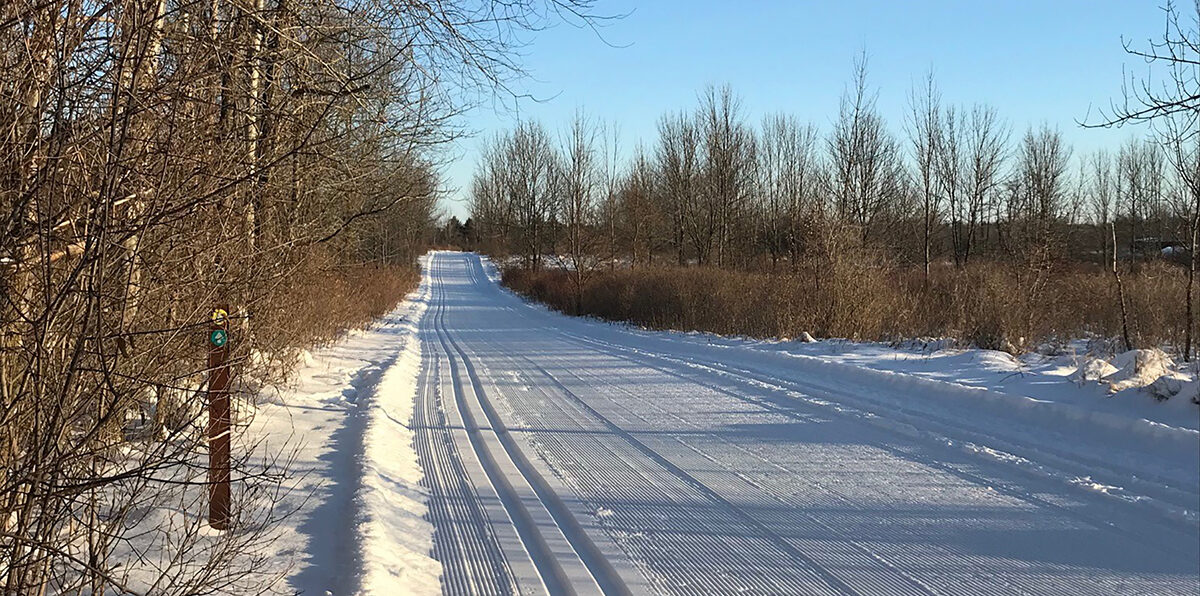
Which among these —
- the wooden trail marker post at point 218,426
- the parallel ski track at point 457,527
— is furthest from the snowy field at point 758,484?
the wooden trail marker post at point 218,426

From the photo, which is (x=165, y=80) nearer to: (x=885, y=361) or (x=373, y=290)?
(x=885, y=361)

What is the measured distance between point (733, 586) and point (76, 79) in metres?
3.76

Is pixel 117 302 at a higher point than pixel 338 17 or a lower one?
lower

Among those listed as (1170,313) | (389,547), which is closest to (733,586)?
(389,547)

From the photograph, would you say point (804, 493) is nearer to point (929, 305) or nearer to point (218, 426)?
point (218, 426)

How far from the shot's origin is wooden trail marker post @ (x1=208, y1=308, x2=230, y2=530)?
4.45 metres

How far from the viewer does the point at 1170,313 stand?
15.4 metres

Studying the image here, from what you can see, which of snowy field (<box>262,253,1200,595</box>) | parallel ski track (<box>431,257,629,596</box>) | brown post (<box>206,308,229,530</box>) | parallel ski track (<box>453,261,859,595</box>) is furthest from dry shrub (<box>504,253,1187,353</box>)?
brown post (<box>206,308,229,530</box>)

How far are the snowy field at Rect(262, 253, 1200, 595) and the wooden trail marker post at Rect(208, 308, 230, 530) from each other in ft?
1.46

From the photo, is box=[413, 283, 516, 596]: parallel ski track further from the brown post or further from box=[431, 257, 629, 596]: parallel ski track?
the brown post

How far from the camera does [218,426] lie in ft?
15.7

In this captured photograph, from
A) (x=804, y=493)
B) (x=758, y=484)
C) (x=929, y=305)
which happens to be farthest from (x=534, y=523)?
(x=929, y=305)

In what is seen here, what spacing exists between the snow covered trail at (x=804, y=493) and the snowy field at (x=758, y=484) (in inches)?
1.0

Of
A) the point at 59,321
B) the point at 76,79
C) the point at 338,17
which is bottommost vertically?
the point at 59,321
